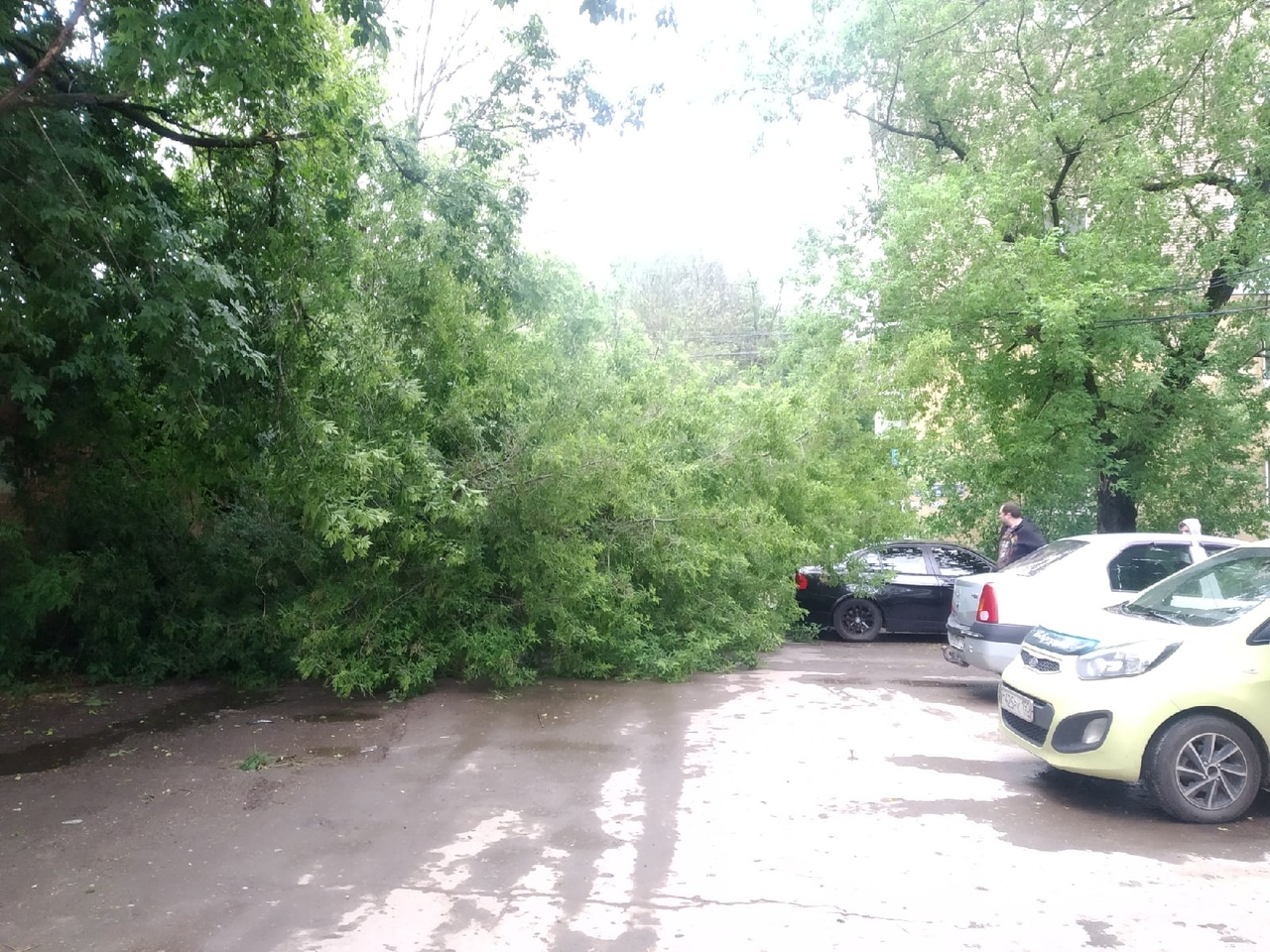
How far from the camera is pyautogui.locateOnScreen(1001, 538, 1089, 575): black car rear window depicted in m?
9.28

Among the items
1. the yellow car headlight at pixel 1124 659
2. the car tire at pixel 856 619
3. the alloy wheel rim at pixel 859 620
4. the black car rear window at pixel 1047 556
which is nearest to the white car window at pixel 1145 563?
the black car rear window at pixel 1047 556

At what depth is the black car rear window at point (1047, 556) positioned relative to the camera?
928 centimetres

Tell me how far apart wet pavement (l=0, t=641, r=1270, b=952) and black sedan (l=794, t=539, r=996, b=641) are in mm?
4798

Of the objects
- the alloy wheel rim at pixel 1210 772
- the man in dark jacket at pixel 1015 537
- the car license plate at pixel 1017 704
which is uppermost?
the man in dark jacket at pixel 1015 537

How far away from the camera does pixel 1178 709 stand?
5.86 m

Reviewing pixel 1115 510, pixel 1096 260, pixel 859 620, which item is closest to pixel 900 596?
pixel 859 620

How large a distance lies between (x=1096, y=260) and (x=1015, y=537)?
197 inches

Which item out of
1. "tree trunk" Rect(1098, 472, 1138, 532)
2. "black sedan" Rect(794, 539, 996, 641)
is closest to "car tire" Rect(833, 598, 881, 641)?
"black sedan" Rect(794, 539, 996, 641)

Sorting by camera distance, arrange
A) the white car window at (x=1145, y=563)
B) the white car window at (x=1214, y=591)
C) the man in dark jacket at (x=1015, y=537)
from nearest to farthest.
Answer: the white car window at (x=1214, y=591) < the white car window at (x=1145, y=563) < the man in dark jacket at (x=1015, y=537)

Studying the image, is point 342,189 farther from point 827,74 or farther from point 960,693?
point 827,74

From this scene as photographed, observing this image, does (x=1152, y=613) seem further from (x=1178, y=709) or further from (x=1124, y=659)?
(x=1178, y=709)

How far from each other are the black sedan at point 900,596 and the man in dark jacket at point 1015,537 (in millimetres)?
2208

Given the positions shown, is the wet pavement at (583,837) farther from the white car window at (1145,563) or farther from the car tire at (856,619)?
the car tire at (856,619)

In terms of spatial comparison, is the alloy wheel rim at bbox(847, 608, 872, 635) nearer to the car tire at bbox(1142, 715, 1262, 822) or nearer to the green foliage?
the car tire at bbox(1142, 715, 1262, 822)
